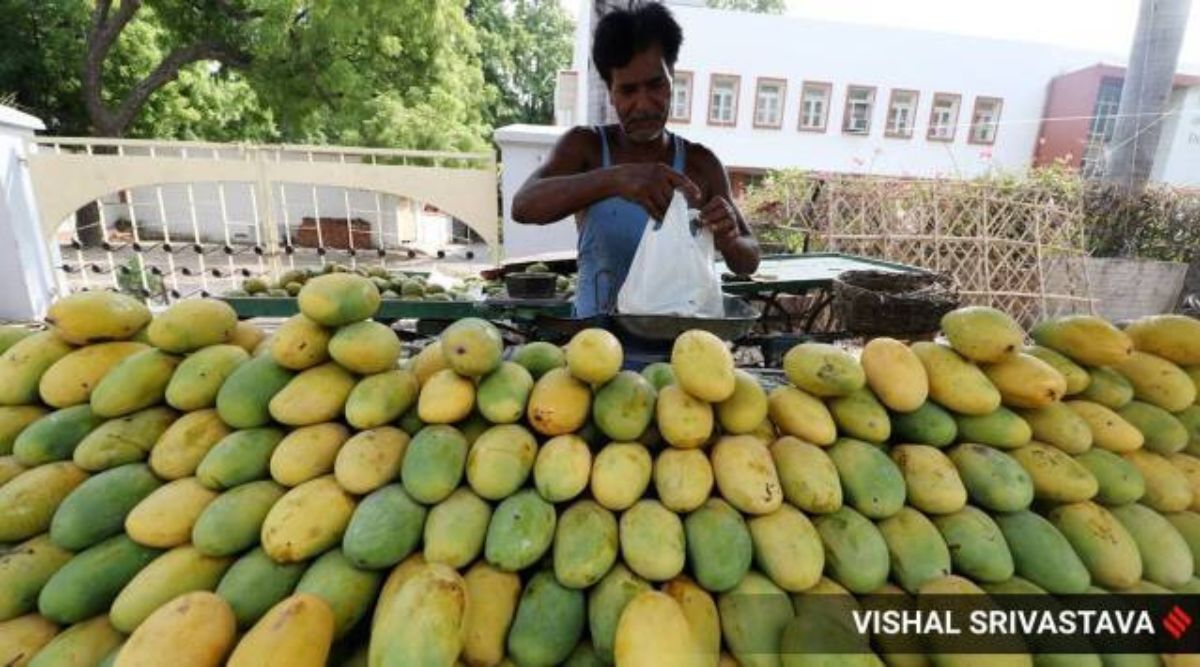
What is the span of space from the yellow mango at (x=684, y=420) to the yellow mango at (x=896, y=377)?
0.41 metres

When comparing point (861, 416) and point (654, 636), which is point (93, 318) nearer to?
point (654, 636)

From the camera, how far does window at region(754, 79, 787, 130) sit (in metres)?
16.6

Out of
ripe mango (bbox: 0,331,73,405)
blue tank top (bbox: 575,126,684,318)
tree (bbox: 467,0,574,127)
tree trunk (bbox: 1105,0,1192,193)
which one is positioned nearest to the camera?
ripe mango (bbox: 0,331,73,405)

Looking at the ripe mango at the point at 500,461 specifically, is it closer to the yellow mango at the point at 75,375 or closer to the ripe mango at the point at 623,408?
the ripe mango at the point at 623,408

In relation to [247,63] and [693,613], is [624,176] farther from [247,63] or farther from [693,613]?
[247,63]

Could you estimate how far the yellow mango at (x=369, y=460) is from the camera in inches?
43.5

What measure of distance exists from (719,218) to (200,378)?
1619mm

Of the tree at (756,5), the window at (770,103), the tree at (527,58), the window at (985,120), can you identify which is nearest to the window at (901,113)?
the window at (985,120)

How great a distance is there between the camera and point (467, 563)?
1.06m

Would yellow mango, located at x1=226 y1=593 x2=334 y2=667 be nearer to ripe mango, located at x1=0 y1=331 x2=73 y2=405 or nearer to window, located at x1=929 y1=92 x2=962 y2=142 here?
ripe mango, located at x1=0 y1=331 x2=73 y2=405

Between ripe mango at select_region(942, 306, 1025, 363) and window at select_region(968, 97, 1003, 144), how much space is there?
65.4ft

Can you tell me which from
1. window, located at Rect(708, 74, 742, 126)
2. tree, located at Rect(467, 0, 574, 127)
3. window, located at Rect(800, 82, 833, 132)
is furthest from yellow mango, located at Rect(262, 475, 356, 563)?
tree, located at Rect(467, 0, 574, 127)

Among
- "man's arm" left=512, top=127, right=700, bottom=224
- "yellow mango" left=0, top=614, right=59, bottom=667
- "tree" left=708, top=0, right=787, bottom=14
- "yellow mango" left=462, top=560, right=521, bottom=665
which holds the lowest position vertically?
"yellow mango" left=0, top=614, right=59, bottom=667

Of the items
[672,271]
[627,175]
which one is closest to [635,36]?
[627,175]
